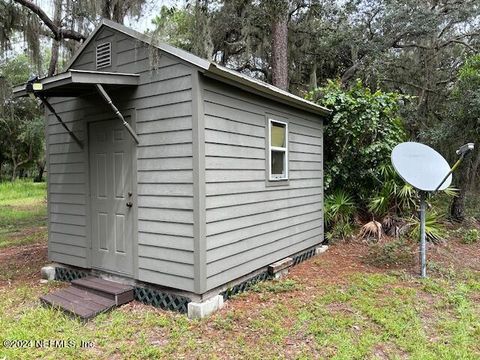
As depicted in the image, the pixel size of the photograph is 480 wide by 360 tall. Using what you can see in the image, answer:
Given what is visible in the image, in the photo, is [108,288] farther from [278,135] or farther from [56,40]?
[56,40]

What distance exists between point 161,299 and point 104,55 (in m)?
3.09

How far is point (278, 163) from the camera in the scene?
205 inches

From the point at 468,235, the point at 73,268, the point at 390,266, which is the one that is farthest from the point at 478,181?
the point at 73,268

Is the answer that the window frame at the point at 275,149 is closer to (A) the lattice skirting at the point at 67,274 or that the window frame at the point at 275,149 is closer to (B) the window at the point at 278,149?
(B) the window at the point at 278,149

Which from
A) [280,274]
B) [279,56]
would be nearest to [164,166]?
[280,274]

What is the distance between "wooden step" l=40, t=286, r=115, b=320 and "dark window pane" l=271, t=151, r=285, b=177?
8.87 feet

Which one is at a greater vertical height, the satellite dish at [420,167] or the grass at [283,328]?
the satellite dish at [420,167]

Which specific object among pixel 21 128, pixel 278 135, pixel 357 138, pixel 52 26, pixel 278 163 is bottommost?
pixel 278 163

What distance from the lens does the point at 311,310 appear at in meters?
3.85

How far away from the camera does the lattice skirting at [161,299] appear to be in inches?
148

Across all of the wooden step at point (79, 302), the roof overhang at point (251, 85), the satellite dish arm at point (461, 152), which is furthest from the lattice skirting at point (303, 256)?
the wooden step at point (79, 302)

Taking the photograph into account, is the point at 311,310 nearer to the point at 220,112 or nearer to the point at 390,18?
the point at 220,112

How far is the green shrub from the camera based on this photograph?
682 cm

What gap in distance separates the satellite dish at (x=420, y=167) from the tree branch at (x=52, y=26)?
6944 mm
